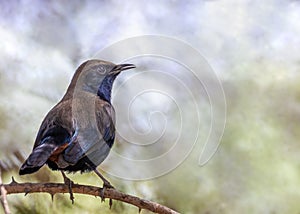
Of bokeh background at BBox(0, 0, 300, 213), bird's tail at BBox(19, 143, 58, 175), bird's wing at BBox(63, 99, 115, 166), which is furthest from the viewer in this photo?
bokeh background at BBox(0, 0, 300, 213)

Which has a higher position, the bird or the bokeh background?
the bokeh background

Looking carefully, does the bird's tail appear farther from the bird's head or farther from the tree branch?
the bird's head

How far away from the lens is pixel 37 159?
Answer: 3.23 feet

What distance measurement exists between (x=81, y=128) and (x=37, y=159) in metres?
0.17

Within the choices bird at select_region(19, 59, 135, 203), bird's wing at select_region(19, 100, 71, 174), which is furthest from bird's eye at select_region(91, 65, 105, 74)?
bird's wing at select_region(19, 100, 71, 174)

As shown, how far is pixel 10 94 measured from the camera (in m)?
1.47

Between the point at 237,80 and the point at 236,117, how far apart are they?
11 cm

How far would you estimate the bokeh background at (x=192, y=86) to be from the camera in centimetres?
147

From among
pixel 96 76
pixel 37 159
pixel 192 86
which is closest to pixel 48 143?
pixel 37 159

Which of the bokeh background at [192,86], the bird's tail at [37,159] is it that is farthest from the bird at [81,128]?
the bokeh background at [192,86]

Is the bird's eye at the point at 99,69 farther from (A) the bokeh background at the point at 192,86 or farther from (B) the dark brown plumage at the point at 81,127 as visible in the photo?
(A) the bokeh background at the point at 192,86

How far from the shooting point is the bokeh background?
4.82 feet

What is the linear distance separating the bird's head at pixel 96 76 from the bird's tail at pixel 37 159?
1.02 ft

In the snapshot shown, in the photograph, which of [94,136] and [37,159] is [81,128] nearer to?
[94,136]
